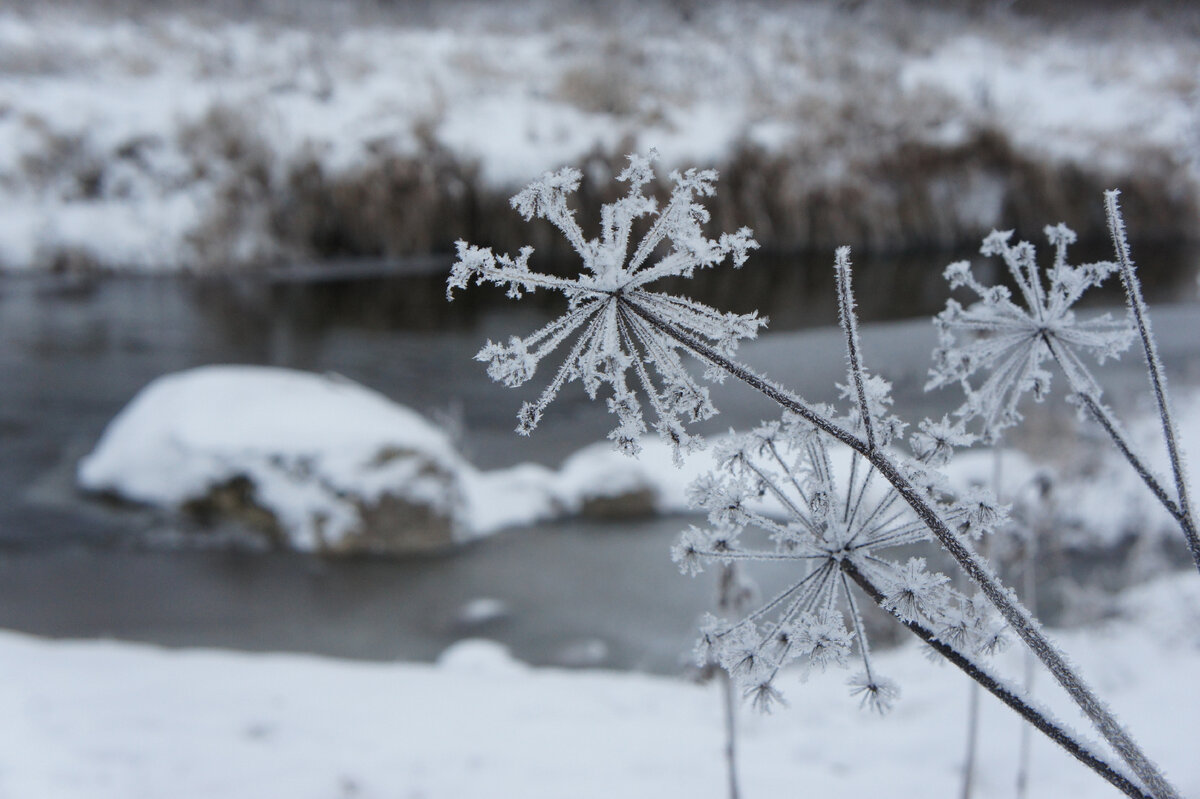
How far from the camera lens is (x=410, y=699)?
4.50 metres

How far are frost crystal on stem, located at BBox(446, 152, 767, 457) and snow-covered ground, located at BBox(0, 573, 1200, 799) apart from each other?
250 centimetres

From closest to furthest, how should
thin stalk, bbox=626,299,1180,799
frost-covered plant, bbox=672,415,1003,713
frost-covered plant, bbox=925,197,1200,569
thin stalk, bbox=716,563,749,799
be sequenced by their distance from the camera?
thin stalk, bbox=626,299,1180,799
frost-covered plant, bbox=672,415,1003,713
frost-covered plant, bbox=925,197,1200,569
thin stalk, bbox=716,563,749,799

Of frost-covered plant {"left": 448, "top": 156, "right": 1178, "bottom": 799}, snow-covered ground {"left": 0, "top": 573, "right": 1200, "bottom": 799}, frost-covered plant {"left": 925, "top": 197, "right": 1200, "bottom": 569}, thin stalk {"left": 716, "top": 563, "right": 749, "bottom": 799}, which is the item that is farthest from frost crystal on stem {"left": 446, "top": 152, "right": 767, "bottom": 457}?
snow-covered ground {"left": 0, "top": 573, "right": 1200, "bottom": 799}

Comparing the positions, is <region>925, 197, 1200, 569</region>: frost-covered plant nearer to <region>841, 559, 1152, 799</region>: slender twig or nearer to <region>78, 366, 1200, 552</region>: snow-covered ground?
<region>841, 559, 1152, 799</region>: slender twig

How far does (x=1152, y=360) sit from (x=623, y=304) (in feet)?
1.83

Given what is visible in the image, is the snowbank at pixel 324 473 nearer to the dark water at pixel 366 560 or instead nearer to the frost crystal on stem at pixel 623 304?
the dark water at pixel 366 560

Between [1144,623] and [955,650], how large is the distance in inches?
237

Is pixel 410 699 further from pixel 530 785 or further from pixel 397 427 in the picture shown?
pixel 397 427

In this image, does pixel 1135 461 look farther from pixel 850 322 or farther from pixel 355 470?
pixel 355 470

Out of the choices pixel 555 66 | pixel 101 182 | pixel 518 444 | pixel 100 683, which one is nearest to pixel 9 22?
pixel 101 182

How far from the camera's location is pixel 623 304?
74cm

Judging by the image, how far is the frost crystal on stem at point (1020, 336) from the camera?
1054mm

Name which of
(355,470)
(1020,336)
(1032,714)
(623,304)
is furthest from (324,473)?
(1032,714)

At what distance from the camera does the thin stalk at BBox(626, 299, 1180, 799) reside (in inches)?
→ 26.8
